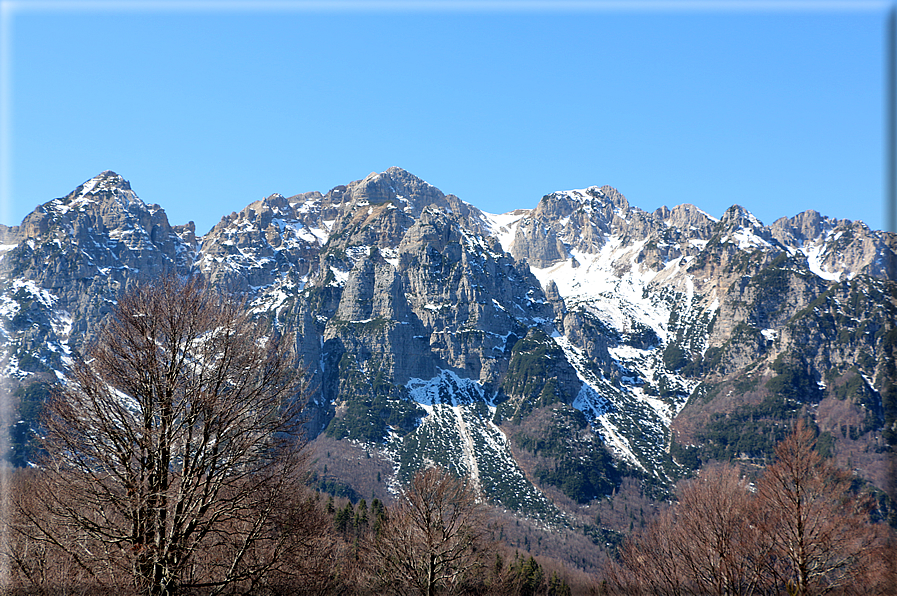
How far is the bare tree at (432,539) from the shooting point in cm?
3450

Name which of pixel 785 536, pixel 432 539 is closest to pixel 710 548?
pixel 785 536

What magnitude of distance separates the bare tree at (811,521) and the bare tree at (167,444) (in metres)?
19.7

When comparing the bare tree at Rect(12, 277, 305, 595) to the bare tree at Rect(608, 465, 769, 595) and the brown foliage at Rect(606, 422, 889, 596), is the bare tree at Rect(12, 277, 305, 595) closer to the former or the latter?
the bare tree at Rect(608, 465, 769, 595)

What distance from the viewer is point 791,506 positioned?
85.1 feet

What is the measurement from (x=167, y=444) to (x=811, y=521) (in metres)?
23.9

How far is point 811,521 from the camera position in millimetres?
25641

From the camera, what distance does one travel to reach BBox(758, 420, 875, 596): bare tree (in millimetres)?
24906

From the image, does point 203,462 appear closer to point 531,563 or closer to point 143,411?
point 143,411

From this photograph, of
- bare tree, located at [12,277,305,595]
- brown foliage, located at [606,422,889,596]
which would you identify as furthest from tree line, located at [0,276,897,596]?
brown foliage, located at [606,422,889,596]

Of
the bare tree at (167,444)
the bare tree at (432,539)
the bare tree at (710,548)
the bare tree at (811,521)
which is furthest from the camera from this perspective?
the bare tree at (432,539)

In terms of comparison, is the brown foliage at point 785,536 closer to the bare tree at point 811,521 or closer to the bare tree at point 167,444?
the bare tree at point 811,521

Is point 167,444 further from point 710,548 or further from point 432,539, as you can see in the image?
point 710,548

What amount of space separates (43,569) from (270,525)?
7.22m

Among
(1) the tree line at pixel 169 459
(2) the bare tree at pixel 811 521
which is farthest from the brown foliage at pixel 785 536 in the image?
(1) the tree line at pixel 169 459
